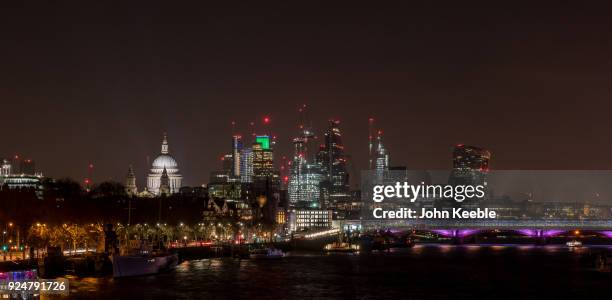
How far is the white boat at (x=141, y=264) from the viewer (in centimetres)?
9731

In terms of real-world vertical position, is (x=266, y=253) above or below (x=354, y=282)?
above

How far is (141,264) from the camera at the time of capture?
102438 millimetres

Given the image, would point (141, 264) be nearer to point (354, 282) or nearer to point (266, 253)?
point (354, 282)

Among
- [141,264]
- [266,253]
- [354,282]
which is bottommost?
[354,282]

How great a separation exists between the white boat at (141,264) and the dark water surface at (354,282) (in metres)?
1.58

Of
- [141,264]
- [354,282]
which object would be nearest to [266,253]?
[141,264]

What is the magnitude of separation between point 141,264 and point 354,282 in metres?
21.9

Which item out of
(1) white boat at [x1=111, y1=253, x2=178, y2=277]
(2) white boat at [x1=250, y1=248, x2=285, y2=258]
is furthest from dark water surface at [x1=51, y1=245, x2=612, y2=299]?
(2) white boat at [x1=250, y1=248, x2=285, y2=258]

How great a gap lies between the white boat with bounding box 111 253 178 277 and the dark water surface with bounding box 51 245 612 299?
1581 mm

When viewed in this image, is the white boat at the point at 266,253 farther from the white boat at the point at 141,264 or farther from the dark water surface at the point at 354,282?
the white boat at the point at 141,264

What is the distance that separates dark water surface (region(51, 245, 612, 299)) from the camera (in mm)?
85562

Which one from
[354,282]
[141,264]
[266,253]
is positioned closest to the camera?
[354,282]

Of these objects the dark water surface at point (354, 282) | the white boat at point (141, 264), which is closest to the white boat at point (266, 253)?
the dark water surface at point (354, 282)

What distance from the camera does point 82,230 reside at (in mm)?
120500
